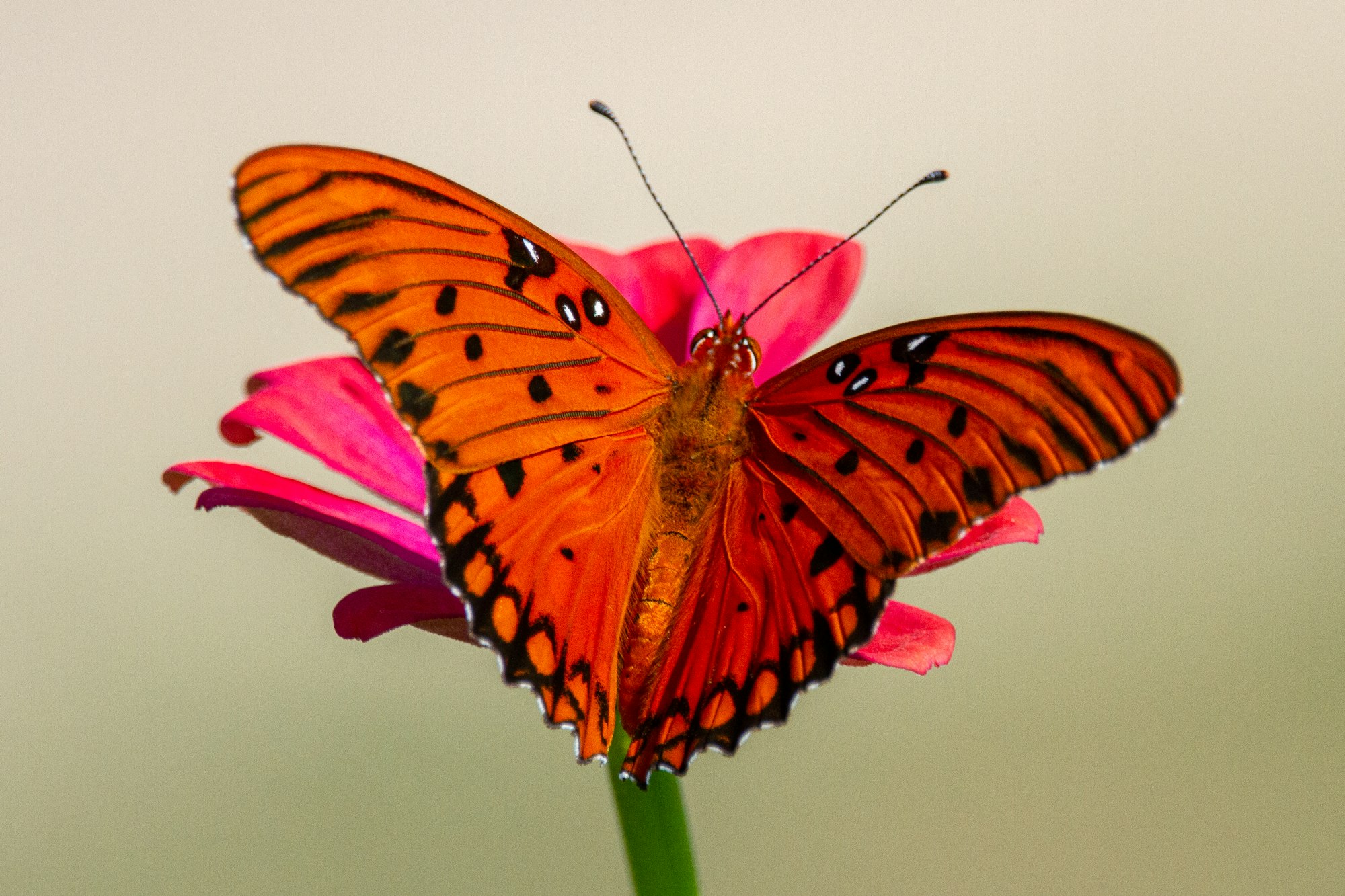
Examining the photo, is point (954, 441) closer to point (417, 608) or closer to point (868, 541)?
point (868, 541)

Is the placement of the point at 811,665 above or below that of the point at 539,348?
below

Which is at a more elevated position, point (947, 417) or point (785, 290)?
point (785, 290)

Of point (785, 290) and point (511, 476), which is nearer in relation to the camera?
point (511, 476)

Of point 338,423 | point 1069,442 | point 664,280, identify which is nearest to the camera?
point 1069,442

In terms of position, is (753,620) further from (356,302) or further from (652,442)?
(356,302)

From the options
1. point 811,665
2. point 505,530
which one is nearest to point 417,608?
point 505,530

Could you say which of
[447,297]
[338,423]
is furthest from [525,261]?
[338,423]
